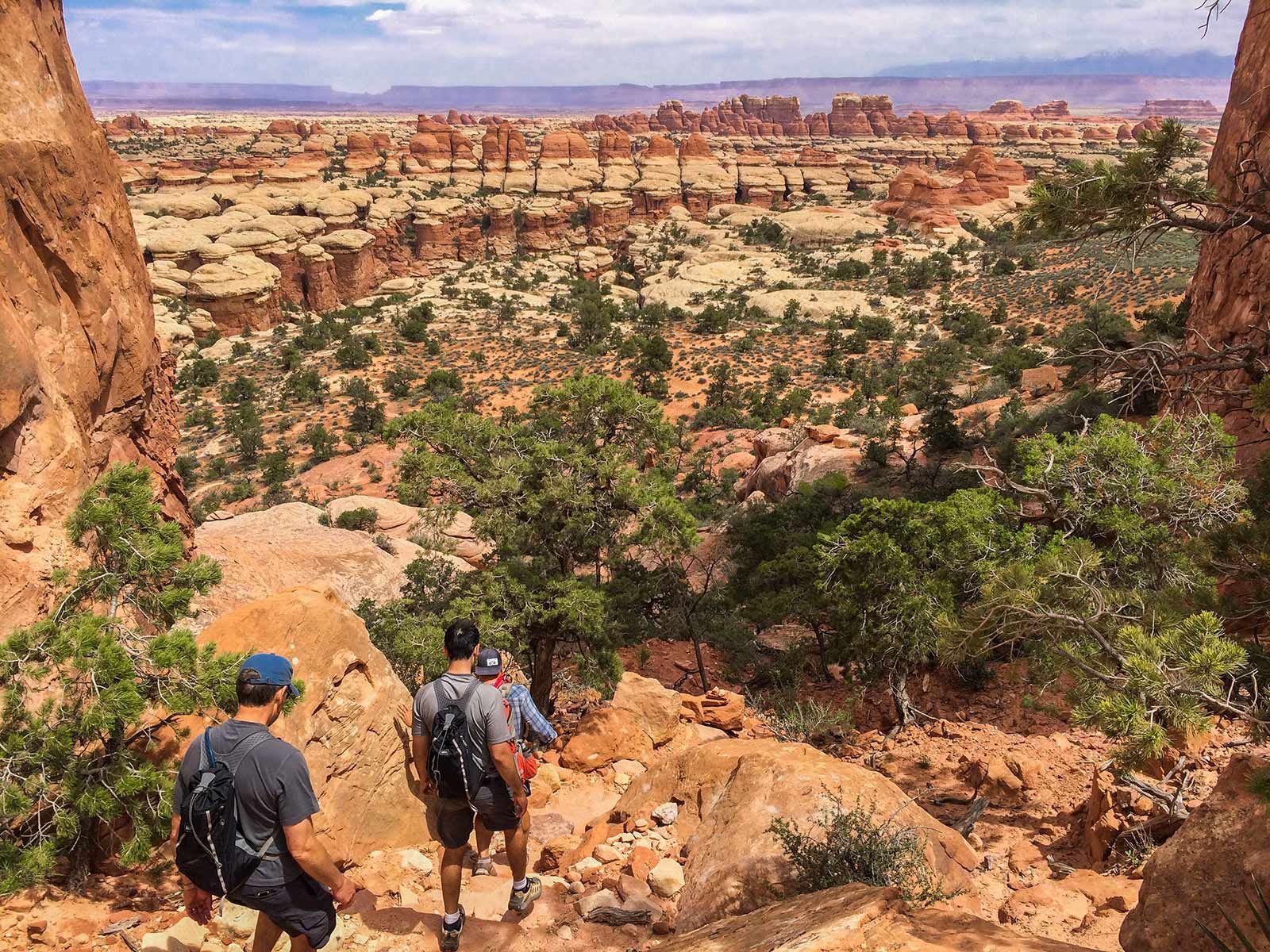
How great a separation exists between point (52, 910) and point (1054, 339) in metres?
36.6

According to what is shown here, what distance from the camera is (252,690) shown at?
350 centimetres

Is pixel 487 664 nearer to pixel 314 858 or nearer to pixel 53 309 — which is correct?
pixel 314 858

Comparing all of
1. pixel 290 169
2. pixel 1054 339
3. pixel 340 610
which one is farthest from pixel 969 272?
pixel 290 169

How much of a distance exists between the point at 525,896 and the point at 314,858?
209 cm

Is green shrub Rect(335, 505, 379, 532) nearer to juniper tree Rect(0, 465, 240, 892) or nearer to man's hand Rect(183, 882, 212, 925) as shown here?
juniper tree Rect(0, 465, 240, 892)

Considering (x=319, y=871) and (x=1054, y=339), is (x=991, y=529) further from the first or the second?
(x=1054, y=339)

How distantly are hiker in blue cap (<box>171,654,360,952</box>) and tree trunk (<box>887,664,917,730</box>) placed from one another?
25.9ft

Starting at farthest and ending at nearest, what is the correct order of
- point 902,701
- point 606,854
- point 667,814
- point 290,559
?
point 290,559 → point 902,701 → point 667,814 → point 606,854

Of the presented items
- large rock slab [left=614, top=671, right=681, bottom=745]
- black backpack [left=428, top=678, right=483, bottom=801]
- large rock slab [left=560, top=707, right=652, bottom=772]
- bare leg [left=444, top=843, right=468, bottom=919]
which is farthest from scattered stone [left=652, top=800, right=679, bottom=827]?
large rock slab [left=614, top=671, right=681, bottom=745]

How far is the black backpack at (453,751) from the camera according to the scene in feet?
14.8

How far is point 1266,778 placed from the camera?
10.3 feet

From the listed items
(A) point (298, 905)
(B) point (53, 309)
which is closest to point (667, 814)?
(A) point (298, 905)

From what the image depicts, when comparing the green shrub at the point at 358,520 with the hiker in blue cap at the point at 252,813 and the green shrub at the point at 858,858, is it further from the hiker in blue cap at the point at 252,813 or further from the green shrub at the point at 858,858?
the green shrub at the point at 858,858

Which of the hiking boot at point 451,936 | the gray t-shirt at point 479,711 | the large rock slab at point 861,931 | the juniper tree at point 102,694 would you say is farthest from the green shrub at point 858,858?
the juniper tree at point 102,694
